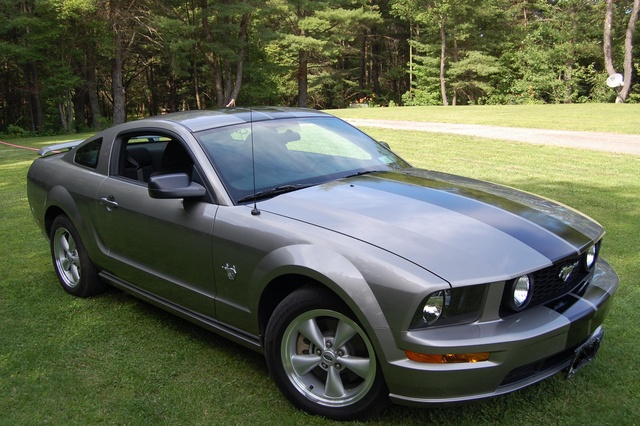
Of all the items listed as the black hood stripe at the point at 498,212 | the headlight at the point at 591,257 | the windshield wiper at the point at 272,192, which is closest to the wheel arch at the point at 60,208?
the windshield wiper at the point at 272,192

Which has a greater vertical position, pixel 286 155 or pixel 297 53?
pixel 297 53

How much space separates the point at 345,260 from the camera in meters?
2.39

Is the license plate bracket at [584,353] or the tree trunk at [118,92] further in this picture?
Answer: the tree trunk at [118,92]

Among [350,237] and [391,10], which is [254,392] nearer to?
[350,237]

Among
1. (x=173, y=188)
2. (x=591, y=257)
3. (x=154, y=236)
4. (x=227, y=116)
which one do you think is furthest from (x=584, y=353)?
(x=227, y=116)

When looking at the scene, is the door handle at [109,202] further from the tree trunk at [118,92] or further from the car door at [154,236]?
the tree trunk at [118,92]

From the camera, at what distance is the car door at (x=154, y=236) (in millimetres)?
3061

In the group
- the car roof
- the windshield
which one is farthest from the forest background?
the windshield

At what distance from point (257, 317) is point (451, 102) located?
152ft

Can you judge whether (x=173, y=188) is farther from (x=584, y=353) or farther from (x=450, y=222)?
(x=584, y=353)

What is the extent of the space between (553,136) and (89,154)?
13.3m

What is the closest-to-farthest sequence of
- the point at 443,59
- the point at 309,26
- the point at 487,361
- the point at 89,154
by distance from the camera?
the point at 487,361 < the point at 89,154 < the point at 309,26 < the point at 443,59

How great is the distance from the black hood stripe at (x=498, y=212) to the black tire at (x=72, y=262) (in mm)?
2277

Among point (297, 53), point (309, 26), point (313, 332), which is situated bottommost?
point (313, 332)
